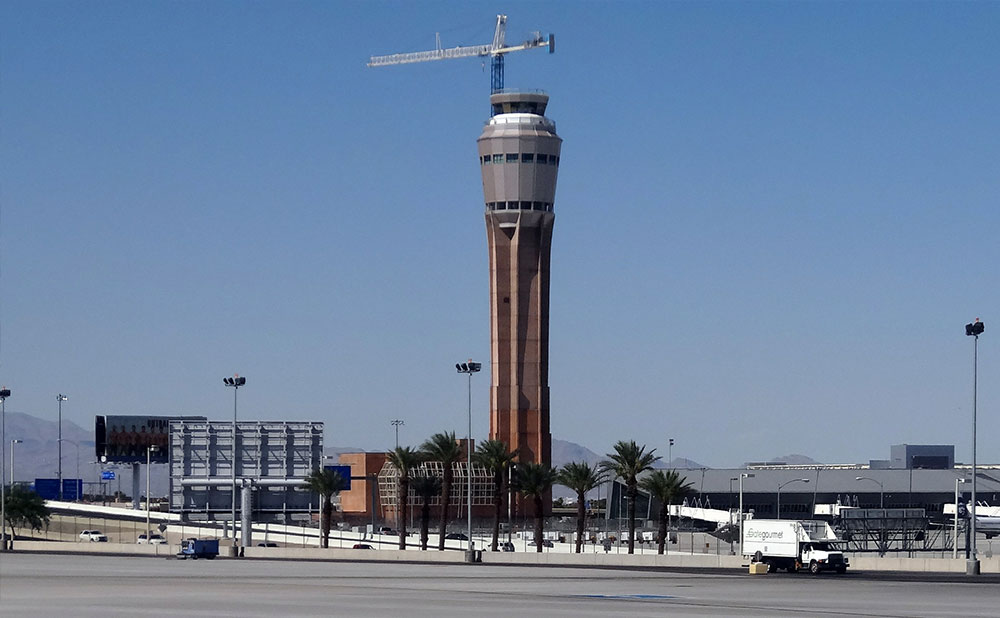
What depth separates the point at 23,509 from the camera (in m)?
158

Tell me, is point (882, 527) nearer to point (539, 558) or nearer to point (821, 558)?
point (539, 558)

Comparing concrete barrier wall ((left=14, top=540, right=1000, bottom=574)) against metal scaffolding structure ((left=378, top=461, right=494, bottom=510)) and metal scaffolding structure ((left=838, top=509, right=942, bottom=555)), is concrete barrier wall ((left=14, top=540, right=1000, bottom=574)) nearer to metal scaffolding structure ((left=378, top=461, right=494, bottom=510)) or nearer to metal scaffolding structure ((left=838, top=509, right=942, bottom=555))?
metal scaffolding structure ((left=838, top=509, right=942, bottom=555))

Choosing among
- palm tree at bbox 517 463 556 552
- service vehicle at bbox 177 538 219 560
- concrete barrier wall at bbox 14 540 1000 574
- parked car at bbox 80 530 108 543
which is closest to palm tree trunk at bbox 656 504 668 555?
concrete barrier wall at bbox 14 540 1000 574

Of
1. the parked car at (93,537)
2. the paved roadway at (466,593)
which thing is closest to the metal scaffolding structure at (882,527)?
the paved roadway at (466,593)

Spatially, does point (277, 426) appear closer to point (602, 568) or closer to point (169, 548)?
point (169, 548)

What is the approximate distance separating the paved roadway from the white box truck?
371cm

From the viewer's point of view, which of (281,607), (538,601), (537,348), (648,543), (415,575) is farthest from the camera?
(537,348)

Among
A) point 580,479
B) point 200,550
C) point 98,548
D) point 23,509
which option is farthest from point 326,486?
point 23,509

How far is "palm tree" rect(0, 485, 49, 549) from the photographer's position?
512 feet

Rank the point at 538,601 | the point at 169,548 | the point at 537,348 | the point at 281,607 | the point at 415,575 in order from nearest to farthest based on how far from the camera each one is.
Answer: the point at 281,607 → the point at 538,601 → the point at 415,575 → the point at 169,548 → the point at 537,348

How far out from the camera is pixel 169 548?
119 m

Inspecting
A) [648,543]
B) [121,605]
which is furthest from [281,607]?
[648,543]

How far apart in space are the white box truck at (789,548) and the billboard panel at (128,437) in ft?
384

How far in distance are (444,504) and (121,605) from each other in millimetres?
80740
